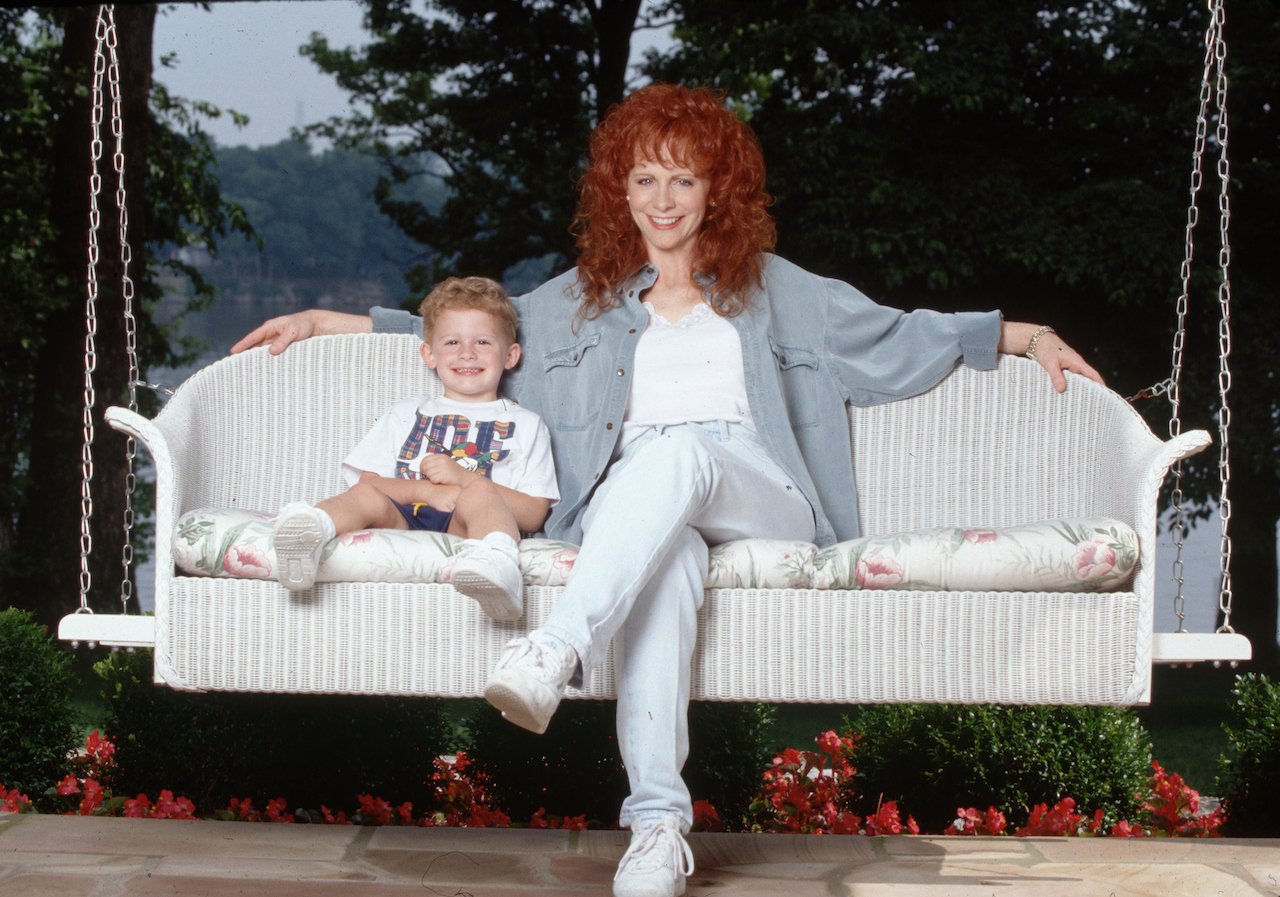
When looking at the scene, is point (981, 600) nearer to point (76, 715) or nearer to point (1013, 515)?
point (1013, 515)

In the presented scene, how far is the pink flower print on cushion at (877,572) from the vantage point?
2.63 m

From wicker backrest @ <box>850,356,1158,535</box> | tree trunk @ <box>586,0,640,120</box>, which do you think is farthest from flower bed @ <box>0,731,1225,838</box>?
tree trunk @ <box>586,0,640,120</box>

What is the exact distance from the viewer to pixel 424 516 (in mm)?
2846

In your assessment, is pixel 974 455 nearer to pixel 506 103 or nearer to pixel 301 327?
pixel 301 327

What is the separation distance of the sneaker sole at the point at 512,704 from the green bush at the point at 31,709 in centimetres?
208

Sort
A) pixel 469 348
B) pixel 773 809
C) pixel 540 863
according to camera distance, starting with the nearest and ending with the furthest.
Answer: pixel 540 863
pixel 469 348
pixel 773 809

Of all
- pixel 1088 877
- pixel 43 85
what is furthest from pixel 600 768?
pixel 43 85

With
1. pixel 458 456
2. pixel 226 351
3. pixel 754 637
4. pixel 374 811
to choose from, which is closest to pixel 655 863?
pixel 754 637

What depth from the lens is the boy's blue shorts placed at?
2834 mm

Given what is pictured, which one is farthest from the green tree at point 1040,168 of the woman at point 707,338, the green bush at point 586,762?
the woman at point 707,338

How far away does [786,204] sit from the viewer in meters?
7.58

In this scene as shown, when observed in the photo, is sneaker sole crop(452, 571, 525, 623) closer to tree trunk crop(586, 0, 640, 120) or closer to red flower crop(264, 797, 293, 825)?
red flower crop(264, 797, 293, 825)

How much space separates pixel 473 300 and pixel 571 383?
0.26 metres

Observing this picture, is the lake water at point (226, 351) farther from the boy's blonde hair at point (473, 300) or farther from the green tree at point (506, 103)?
the boy's blonde hair at point (473, 300)
